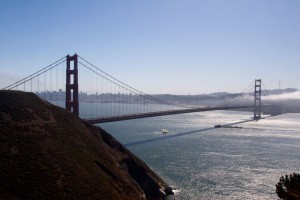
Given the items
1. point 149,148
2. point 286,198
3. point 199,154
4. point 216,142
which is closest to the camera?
point 286,198

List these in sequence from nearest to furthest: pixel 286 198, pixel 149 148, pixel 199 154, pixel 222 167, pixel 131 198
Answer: pixel 286 198 → pixel 131 198 → pixel 222 167 → pixel 199 154 → pixel 149 148

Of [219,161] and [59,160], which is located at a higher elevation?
[59,160]

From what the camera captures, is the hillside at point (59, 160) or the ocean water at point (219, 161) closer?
the hillside at point (59, 160)

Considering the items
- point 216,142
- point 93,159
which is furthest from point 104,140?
point 216,142

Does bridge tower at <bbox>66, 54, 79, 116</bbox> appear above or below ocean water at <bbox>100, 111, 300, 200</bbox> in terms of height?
above

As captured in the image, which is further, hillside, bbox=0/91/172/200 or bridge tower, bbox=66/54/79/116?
bridge tower, bbox=66/54/79/116

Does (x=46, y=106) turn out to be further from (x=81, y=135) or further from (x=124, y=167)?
(x=124, y=167)

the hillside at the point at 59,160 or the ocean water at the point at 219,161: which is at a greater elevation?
the hillside at the point at 59,160

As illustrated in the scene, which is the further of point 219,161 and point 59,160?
point 219,161
